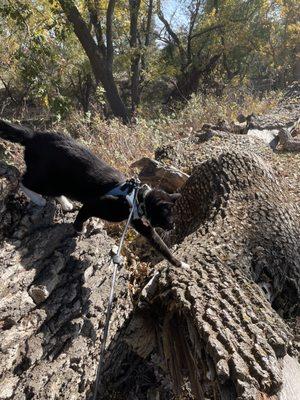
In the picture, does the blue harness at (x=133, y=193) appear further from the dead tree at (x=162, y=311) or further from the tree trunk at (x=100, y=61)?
the tree trunk at (x=100, y=61)

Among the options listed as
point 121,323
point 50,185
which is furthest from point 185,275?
point 50,185

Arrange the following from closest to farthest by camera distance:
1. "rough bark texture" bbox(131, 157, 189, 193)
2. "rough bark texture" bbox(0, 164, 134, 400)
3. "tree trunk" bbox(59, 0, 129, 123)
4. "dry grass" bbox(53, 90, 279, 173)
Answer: "rough bark texture" bbox(0, 164, 134, 400)
"rough bark texture" bbox(131, 157, 189, 193)
"dry grass" bbox(53, 90, 279, 173)
"tree trunk" bbox(59, 0, 129, 123)

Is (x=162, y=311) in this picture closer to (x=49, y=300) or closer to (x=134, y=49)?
(x=49, y=300)

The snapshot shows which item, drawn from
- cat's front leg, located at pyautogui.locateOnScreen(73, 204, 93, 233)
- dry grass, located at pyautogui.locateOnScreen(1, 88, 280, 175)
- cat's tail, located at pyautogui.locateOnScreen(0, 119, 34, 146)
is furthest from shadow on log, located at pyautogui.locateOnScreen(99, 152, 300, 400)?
dry grass, located at pyautogui.locateOnScreen(1, 88, 280, 175)

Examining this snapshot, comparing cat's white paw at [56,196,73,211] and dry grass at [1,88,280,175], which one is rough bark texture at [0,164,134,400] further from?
dry grass at [1,88,280,175]

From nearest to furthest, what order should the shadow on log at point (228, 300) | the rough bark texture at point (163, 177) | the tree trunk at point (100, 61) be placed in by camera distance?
the shadow on log at point (228, 300) → the rough bark texture at point (163, 177) → the tree trunk at point (100, 61)

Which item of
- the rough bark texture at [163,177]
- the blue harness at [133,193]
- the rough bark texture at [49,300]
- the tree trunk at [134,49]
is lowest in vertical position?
the rough bark texture at [49,300]

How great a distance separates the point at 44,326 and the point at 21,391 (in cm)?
52

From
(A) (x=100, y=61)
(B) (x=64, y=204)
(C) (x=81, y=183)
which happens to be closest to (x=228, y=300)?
(C) (x=81, y=183)

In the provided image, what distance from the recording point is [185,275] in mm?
2959

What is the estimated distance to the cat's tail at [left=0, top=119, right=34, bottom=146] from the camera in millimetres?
3703

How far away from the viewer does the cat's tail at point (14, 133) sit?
3703 millimetres

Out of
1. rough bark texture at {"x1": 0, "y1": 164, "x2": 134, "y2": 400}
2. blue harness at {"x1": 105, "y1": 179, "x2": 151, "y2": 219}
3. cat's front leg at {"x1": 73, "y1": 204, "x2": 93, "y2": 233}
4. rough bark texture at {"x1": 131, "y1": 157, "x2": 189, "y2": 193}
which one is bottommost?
rough bark texture at {"x1": 0, "y1": 164, "x2": 134, "y2": 400}

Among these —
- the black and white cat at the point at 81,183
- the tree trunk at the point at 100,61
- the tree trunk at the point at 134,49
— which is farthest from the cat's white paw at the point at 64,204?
the tree trunk at the point at 134,49
